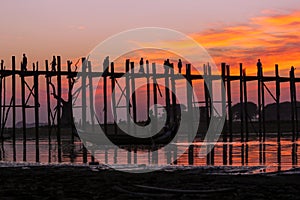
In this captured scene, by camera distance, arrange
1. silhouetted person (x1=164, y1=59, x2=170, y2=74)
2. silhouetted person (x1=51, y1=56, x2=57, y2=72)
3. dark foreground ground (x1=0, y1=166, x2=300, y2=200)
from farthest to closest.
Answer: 1. silhouetted person (x1=164, y1=59, x2=170, y2=74)
2. silhouetted person (x1=51, y1=56, x2=57, y2=72)
3. dark foreground ground (x1=0, y1=166, x2=300, y2=200)

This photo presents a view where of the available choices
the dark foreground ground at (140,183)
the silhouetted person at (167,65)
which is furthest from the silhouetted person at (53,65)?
the dark foreground ground at (140,183)

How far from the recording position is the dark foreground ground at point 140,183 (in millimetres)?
12875

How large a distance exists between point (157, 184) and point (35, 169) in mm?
6172

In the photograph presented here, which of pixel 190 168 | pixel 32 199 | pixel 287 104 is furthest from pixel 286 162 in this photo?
pixel 287 104

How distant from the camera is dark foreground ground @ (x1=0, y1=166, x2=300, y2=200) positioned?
42.2 feet

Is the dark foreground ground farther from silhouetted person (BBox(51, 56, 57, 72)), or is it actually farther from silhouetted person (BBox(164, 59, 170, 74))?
silhouetted person (BBox(164, 59, 170, 74))

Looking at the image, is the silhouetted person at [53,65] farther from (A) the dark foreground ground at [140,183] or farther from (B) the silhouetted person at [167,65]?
(A) the dark foreground ground at [140,183]

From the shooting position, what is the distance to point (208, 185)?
570 inches

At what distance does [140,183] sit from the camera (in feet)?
50.1

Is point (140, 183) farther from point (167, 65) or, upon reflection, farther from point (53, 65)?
point (167, 65)

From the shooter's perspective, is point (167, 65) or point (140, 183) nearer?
point (140, 183)

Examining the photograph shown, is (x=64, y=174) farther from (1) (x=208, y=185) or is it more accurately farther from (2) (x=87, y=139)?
(2) (x=87, y=139)

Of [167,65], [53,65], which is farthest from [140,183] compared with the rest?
[167,65]

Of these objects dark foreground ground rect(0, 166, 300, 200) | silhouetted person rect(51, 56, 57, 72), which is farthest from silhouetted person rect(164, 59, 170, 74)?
dark foreground ground rect(0, 166, 300, 200)
